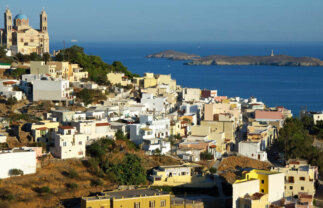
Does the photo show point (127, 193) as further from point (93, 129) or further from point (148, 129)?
point (148, 129)

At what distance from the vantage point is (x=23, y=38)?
1246 inches

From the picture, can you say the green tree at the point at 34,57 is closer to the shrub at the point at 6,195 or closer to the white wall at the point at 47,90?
the white wall at the point at 47,90

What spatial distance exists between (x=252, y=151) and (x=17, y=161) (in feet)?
28.4

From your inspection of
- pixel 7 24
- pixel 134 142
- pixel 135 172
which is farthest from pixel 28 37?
pixel 135 172

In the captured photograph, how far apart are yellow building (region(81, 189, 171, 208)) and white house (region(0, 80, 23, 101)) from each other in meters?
9.15

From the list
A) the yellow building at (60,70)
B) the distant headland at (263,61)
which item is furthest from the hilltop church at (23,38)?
the distant headland at (263,61)

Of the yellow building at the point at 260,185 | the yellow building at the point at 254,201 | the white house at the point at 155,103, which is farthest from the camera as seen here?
the white house at the point at 155,103

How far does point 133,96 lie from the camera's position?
28297 millimetres

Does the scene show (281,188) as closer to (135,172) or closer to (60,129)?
(135,172)

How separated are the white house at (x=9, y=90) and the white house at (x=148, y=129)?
5.07m

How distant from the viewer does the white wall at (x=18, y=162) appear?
16969mm

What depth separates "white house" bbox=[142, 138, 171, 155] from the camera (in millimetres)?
20688

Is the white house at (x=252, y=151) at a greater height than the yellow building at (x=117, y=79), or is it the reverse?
the yellow building at (x=117, y=79)

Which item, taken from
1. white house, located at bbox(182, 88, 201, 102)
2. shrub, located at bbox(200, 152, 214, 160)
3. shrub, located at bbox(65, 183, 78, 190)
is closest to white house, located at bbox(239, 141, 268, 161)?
shrub, located at bbox(200, 152, 214, 160)
